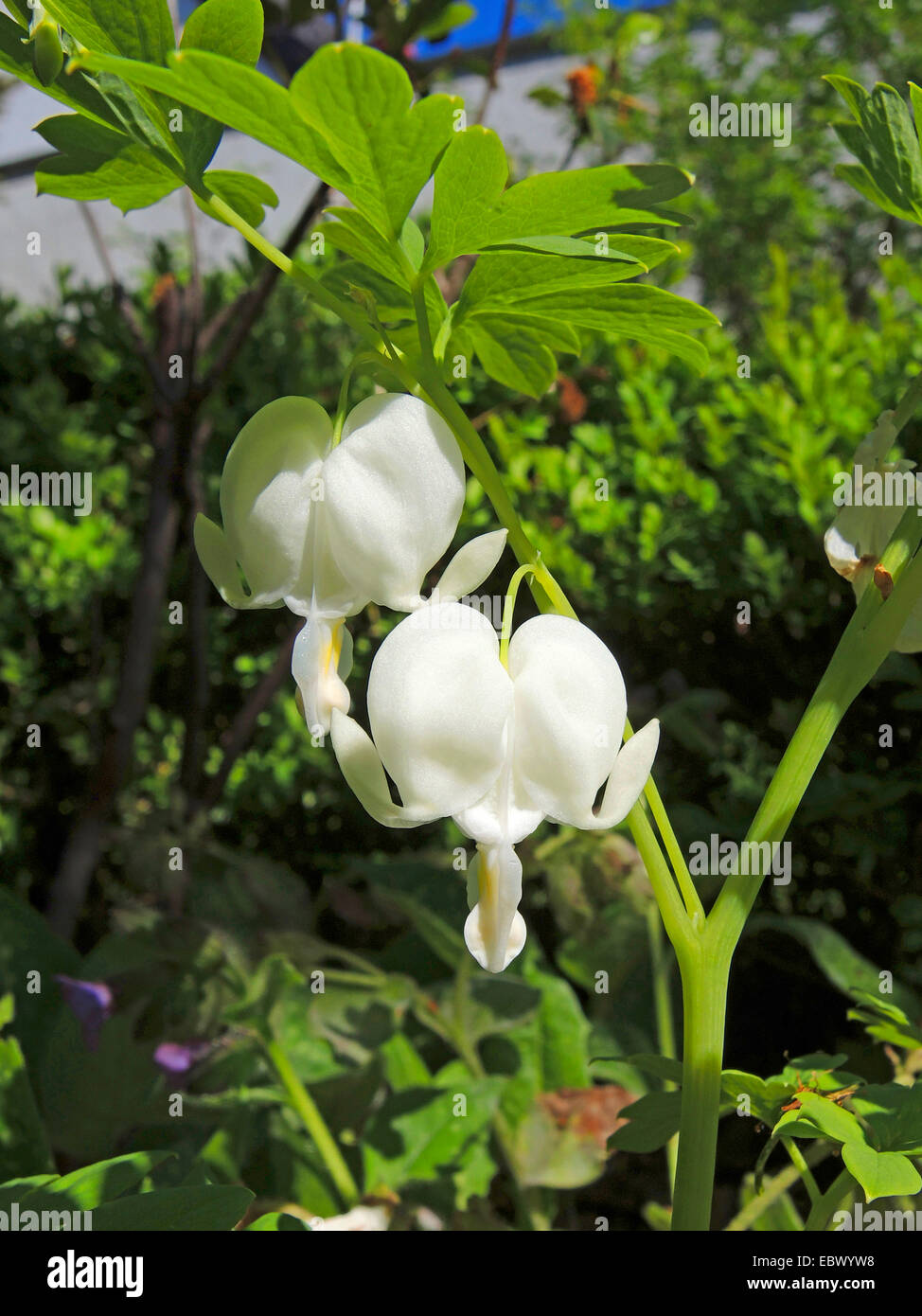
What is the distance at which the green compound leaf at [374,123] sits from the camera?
0.45 m

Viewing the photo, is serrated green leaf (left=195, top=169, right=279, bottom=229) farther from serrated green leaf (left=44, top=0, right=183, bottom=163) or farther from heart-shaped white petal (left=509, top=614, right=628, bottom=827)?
heart-shaped white petal (left=509, top=614, right=628, bottom=827)

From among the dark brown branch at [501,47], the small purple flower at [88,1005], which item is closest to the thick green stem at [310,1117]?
the small purple flower at [88,1005]

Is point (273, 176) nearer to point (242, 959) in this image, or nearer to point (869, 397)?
point (869, 397)

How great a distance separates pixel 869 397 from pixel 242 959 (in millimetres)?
1208

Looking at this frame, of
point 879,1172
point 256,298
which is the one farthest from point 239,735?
point 879,1172

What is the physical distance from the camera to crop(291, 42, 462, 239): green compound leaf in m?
0.45

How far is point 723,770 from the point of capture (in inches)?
62.9

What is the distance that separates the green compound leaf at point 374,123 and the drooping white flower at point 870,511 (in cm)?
33

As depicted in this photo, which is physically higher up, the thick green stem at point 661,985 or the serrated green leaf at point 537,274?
the serrated green leaf at point 537,274

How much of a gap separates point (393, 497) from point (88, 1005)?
39.5 inches

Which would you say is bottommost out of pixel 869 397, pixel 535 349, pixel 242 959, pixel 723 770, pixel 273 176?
pixel 242 959

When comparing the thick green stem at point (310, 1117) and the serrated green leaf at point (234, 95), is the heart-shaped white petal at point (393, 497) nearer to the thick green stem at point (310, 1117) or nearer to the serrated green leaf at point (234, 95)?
the serrated green leaf at point (234, 95)
